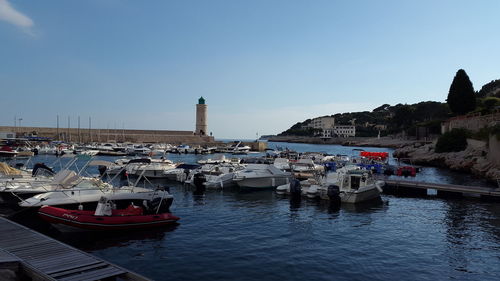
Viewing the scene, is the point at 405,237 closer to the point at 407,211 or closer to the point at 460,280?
the point at 460,280

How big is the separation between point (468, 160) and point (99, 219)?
47336mm

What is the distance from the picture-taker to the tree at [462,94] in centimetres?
7156

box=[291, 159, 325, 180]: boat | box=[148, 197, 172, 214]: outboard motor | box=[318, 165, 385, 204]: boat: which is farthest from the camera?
box=[291, 159, 325, 180]: boat

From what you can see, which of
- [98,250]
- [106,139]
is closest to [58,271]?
[98,250]

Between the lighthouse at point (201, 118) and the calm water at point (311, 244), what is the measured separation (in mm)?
99372

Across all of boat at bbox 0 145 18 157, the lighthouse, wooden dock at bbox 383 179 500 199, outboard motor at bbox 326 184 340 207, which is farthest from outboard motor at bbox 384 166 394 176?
the lighthouse

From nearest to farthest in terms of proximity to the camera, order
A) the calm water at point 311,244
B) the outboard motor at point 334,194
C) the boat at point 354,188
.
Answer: the calm water at point 311,244
the outboard motor at point 334,194
the boat at point 354,188

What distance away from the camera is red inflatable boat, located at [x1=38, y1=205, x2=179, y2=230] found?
1577 centimetres

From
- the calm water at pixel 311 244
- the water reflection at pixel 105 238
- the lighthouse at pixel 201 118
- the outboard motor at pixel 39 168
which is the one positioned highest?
the lighthouse at pixel 201 118

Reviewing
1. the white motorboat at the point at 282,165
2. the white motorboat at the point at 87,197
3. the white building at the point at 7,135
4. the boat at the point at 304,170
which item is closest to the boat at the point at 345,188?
the boat at the point at 304,170

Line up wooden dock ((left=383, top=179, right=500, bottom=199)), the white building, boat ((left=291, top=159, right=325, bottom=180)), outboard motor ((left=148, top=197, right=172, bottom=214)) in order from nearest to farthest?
1. outboard motor ((left=148, top=197, right=172, bottom=214))
2. wooden dock ((left=383, top=179, right=500, bottom=199))
3. boat ((left=291, top=159, right=325, bottom=180))
4. the white building

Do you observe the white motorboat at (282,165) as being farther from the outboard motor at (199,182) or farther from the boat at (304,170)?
the outboard motor at (199,182)

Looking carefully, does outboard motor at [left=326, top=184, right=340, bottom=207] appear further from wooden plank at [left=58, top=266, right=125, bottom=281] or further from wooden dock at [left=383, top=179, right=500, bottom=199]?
wooden plank at [left=58, top=266, right=125, bottom=281]

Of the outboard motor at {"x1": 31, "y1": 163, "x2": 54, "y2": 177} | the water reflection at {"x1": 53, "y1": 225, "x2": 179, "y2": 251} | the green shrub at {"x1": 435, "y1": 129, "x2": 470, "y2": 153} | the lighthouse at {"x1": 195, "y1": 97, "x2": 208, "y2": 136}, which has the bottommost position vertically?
the water reflection at {"x1": 53, "y1": 225, "x2": 179, "y2": 251}
